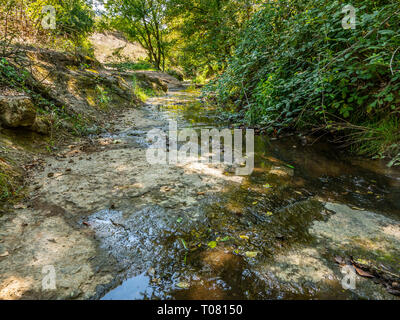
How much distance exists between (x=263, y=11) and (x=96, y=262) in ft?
15.9

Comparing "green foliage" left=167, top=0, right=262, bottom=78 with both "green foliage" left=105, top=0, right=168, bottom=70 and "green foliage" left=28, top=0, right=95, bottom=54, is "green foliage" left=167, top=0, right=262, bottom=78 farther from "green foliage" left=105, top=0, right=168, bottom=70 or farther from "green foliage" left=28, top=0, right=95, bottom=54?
"green foliage" left=105, top=0, right=168, bottom=70

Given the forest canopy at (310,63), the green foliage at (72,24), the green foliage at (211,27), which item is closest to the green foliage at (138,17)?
the green foliage at (211,27)

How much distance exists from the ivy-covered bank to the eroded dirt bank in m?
0.71

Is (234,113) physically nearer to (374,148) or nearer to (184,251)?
(374,148)

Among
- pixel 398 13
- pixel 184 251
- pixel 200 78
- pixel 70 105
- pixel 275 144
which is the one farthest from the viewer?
pixel 200 78

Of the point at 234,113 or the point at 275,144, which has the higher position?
the point at 234,113

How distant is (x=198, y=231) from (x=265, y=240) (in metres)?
0.48

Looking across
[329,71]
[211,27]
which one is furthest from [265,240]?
[211,27]

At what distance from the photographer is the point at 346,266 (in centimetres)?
120

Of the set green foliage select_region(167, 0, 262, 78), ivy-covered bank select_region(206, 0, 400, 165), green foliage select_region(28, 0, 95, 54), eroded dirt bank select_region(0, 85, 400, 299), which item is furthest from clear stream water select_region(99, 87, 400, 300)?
green foliage select_region(28, 0, 95, 54)

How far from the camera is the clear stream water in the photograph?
1.10 metres

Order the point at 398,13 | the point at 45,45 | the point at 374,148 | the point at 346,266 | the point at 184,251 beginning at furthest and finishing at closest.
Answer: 1. the point at 45,45
2. the point at 374,148
3. the point at 398,13
4. the point at 184,251
5. the point at 346,266

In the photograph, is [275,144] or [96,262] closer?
[96,262]
